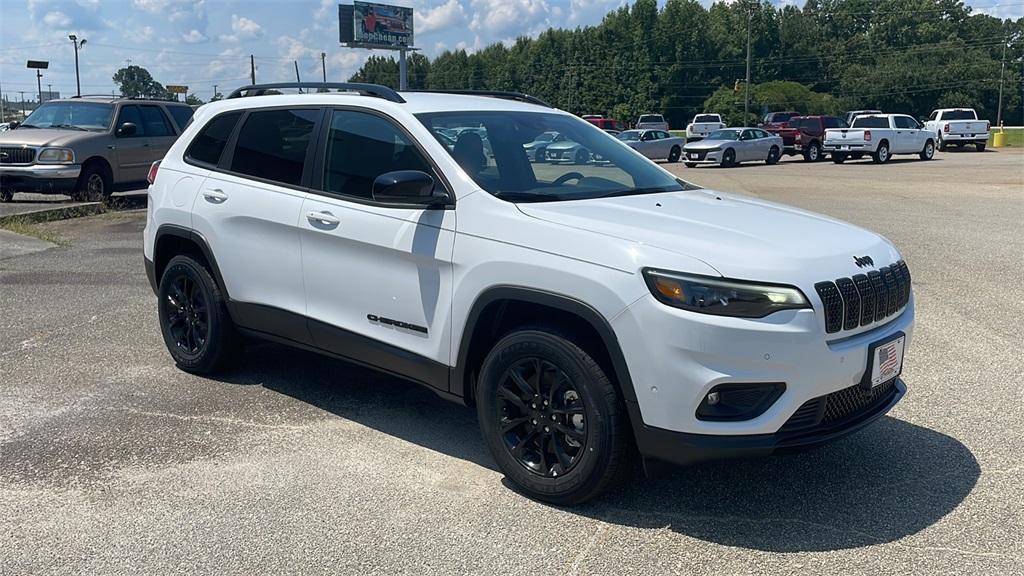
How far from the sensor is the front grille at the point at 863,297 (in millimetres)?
3533

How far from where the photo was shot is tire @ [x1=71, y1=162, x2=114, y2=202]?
15547mm

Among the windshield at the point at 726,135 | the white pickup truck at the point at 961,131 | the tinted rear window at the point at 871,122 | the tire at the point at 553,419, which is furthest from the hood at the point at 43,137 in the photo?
the white pickup truck at the point at 961,131

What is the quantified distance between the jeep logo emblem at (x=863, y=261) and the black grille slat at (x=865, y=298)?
0.22 feet

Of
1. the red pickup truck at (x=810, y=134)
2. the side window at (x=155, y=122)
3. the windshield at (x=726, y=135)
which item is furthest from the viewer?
the red pickup truck at (x=810, y=134)

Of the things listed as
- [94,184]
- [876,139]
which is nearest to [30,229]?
[94,184]

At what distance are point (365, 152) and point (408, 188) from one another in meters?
0.80

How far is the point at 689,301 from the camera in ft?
11.2

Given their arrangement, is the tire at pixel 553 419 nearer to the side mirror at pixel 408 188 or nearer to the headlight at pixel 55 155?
the side mirror at pixel 408 188

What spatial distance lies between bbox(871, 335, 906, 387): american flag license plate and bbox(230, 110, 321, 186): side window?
3.13 m

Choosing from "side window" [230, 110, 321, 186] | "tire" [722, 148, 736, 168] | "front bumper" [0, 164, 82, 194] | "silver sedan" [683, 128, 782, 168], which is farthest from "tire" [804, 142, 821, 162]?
"side window" [230, 110, 321, 186]

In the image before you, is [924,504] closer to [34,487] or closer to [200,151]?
[34,487]

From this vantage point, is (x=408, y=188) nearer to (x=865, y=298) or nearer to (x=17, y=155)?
(x=865, y=298)

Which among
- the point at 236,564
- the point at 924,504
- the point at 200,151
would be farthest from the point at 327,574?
the point at 200,151

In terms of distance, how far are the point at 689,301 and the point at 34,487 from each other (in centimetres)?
313
